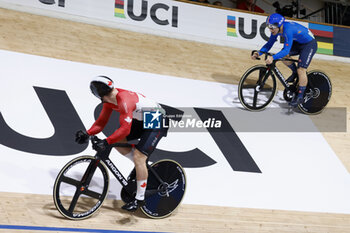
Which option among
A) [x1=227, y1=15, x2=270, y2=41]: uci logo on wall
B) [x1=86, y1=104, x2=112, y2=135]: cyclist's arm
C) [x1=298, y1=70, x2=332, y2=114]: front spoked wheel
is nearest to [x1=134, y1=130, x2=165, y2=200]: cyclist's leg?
[x1=86, y1=104, x2=112, y2=135]: cyclist's arm

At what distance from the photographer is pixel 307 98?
8.11 metres

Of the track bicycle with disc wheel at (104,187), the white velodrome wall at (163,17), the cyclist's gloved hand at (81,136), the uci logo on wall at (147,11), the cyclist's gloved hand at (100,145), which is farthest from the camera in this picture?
the uci logo on wall at (147,11)

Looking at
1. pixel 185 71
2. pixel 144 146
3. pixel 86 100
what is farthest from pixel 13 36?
pixel 144 146

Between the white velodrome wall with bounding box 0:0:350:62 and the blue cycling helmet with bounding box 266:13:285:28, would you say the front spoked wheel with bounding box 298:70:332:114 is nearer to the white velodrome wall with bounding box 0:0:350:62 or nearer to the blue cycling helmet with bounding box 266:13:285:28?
the blue cycling helmet with bounding box 266:13:285:28

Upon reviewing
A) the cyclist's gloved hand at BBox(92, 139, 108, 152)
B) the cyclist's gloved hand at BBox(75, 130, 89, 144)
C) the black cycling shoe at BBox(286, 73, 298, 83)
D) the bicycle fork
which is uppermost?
the cyclist's gloved hand at BBox(75, 130, 89, 144)

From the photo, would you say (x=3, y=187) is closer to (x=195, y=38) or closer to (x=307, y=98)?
(x=307, y=98)

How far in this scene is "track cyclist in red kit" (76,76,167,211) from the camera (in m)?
4.78

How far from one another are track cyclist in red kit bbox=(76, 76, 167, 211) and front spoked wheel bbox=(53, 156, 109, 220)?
23 cm

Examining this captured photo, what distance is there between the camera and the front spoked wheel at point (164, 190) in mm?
5355

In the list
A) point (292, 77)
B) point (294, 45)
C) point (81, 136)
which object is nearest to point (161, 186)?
point (81, 136)

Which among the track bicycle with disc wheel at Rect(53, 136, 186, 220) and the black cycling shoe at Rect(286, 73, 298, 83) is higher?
the black cycling shoe at Rect(286, 73, 298, 83)

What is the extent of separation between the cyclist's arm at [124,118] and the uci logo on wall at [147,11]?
4.94 m

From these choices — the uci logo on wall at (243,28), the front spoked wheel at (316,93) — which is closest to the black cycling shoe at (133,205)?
the front spoked wheel at (316,93)

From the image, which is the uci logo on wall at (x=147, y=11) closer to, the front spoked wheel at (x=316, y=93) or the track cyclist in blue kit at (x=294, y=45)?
the track cyclist in blue kit at (x=294, y=45)
